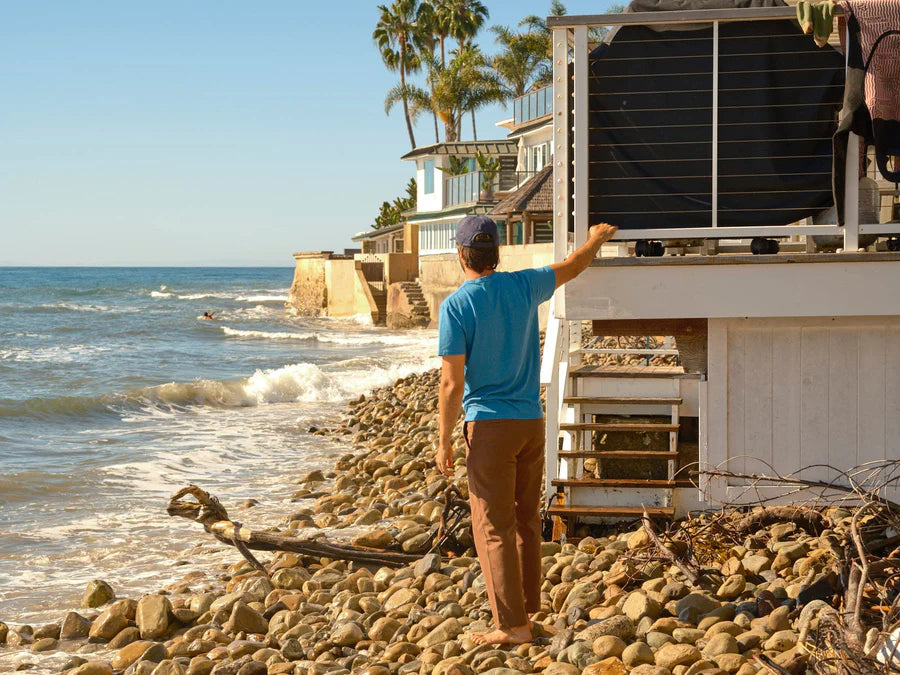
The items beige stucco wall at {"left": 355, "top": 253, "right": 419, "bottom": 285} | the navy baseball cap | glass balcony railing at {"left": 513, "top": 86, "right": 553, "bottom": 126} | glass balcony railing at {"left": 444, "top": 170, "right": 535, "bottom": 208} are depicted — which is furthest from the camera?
beige stucco wall at {"left": 355, "top": 253, "right": 419, "bottom": 285}

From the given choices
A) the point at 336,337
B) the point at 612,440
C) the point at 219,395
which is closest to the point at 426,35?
the point at 336,337

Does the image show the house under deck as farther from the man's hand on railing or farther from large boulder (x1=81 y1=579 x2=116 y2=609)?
large boulder (x1=81 y1=579 x2=116 y2=609)


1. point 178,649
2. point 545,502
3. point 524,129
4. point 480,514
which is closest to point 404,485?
point 545,502

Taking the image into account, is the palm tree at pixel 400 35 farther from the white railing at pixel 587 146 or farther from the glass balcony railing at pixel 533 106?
the white railing at pixel 587 146

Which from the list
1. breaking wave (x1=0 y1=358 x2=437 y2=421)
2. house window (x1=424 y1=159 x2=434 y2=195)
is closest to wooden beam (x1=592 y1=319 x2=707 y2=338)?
breaking wave (x1=0 y1=358 x2=437 y2=421)

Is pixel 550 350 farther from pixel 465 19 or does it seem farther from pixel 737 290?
pixel 465 19

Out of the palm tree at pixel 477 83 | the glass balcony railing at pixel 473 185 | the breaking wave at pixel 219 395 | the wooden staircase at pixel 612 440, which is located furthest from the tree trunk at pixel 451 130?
the wooden staircase at pixel 612 440

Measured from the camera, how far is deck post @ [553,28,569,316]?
6539mm

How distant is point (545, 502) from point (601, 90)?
2.82 m

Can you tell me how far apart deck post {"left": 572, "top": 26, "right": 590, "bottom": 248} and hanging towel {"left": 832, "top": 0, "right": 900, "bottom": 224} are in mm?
1497

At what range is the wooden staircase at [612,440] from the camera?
7.06m

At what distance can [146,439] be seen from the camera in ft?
54.0

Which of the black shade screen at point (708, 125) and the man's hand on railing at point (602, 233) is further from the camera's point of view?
the black shade screen at point (708, 125)

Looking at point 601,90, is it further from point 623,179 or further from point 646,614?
point 646,614
